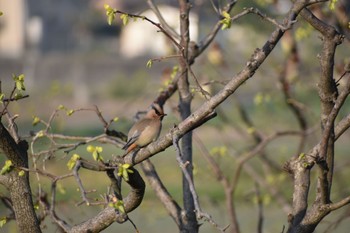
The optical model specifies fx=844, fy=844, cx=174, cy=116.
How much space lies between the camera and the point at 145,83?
12.0 metres

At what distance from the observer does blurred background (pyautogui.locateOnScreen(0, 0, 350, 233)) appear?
871 centimetres

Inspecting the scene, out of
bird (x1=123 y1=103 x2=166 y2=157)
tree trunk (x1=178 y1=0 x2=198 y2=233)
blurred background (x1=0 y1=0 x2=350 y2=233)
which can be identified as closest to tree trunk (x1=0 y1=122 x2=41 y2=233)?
bird (x1=123 y1=103 x2=166 y2=157)

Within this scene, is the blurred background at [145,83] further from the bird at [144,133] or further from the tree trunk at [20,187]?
the bird at [144,133]

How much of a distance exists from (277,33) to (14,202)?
66.3 inches

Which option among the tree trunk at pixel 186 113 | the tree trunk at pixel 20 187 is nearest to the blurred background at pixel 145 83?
the tree trunk at pixel 186 113

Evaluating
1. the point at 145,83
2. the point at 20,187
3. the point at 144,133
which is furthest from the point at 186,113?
the point at 145,83

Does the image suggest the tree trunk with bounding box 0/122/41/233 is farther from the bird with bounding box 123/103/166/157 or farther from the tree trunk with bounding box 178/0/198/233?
the tree trunk with bounding box 178/0/198/233

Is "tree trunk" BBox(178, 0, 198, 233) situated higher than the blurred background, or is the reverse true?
the blurred background

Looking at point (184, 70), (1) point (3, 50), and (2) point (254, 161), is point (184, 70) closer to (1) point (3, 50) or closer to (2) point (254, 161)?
(2) point (254, 161)

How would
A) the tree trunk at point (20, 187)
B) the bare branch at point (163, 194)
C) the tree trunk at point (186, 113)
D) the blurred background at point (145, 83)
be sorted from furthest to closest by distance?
1. the blurred background at point (145, 83)
2. the bare branch at point (163, 194)
3. the tree trunk at point (186, 113)
4. the tree trunk at point (20, 187)

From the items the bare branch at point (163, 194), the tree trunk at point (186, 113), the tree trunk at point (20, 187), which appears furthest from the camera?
the bare branch at point (163, 194)

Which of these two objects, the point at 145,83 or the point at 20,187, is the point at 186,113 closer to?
the point at 20,187

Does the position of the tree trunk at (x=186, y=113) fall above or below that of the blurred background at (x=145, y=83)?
below

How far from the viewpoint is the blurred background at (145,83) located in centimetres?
871
